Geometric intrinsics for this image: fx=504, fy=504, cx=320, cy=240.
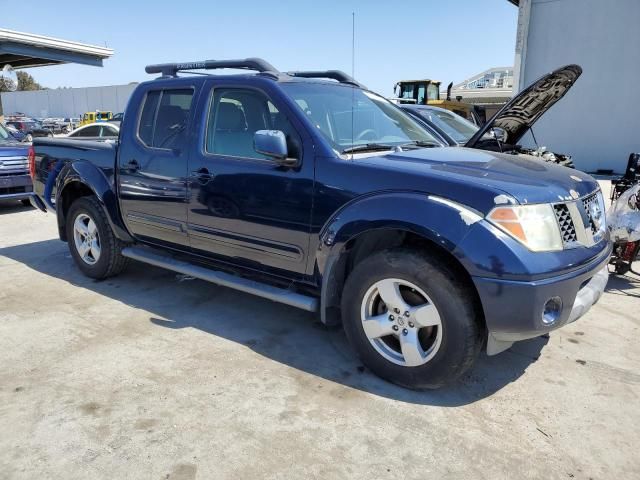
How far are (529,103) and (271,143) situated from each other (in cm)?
316

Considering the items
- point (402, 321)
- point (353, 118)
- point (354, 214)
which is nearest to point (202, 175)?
point (353, 118)

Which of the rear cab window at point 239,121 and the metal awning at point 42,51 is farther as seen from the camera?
the metal awning at point 42,51

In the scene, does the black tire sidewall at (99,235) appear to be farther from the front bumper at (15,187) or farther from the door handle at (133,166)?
the front bumper at (15,187)

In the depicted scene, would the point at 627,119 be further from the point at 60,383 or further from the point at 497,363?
the point at 60,383

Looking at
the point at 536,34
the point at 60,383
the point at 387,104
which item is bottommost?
the point at 60,383

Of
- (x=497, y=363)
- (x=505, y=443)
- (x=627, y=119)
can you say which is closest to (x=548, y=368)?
(x=497, y=363)

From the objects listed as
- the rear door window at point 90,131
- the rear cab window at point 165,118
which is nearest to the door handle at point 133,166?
the rear cab window at point 165,118

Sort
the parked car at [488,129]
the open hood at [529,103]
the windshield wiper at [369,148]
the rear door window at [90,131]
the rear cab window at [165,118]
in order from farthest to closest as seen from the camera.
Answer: the rear door window at [90,131]
the parked car at [488,129]
the open hood at [529,103]
the rear cab window at [165,118]
the windshield wiper at [369,148]

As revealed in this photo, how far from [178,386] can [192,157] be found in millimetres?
1719

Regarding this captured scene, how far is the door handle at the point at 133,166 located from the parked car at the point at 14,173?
498 cm

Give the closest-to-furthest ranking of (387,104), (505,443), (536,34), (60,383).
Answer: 1. (505,443)
2. (60,383)
3. (387,104)
4. (536,34)

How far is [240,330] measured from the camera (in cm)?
389

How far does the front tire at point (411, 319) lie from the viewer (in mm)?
2770

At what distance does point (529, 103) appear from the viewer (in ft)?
16.6
